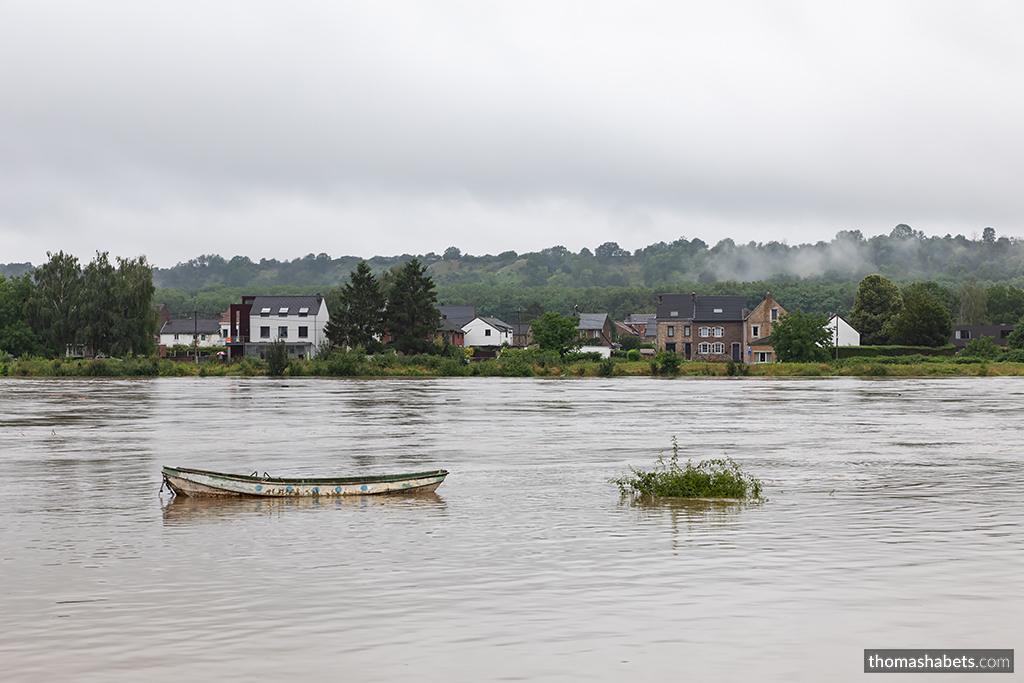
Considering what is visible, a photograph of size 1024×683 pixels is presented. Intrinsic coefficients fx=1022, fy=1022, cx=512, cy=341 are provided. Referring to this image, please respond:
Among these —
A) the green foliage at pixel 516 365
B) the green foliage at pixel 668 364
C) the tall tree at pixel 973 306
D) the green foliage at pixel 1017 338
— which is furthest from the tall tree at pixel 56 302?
the tall tree at pixel 973 306

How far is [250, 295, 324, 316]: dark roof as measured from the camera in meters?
139

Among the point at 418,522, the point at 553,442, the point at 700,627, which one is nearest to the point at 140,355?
the point at 553,442

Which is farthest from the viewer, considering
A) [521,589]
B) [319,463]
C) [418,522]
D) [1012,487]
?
[319,463]

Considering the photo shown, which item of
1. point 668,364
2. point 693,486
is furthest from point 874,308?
point 693,486

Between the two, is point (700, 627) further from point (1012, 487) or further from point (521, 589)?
point (1012, 487)

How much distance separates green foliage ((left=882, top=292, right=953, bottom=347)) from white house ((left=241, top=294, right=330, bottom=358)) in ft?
245

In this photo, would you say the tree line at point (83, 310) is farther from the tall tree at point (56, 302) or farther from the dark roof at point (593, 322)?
the dark roof at point (593, 322)

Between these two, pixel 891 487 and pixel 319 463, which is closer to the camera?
pixel 891 487

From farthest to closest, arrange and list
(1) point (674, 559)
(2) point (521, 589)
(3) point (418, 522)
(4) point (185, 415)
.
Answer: (4) point (185, 415) → (3) point (418, 522) → (1) point (674, 559) → (2) point (521, 589)

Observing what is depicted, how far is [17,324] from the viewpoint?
10538 centimetres

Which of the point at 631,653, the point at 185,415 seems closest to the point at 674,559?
the point at 631,653

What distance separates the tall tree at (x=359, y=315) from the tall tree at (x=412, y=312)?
128 cm

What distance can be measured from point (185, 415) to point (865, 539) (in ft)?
114

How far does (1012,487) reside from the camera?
20.8m
